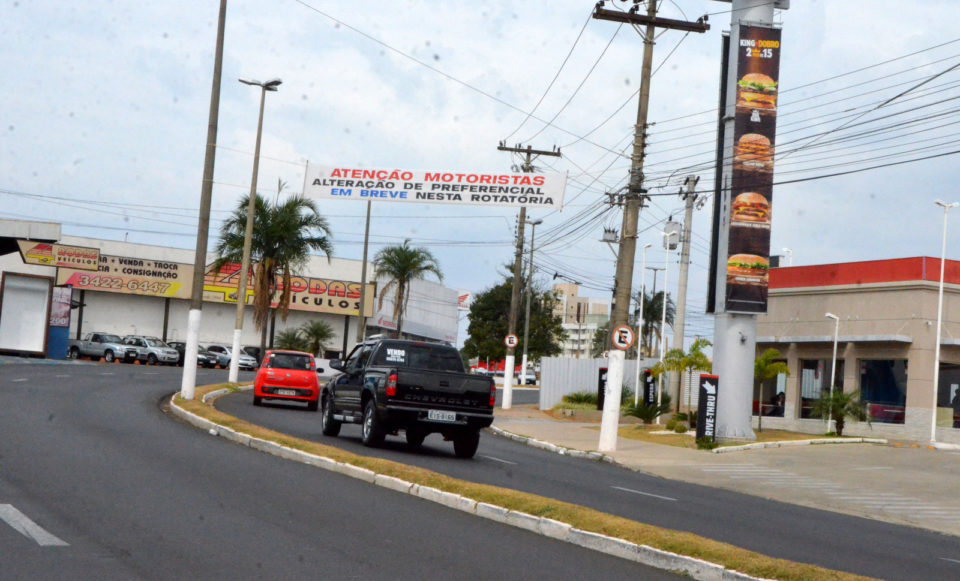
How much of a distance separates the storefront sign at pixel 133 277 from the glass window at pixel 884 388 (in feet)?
146

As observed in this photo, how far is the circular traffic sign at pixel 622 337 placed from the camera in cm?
2362

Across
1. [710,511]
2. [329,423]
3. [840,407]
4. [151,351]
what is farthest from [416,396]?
[151,351]

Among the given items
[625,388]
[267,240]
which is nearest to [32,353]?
[267,240]

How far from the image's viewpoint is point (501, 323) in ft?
308

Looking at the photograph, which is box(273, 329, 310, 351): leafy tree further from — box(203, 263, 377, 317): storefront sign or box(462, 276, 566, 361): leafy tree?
box(462, 276, 566, 361): leafy tree

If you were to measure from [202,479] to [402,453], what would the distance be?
666 cm

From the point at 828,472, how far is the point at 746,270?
8.48 metres

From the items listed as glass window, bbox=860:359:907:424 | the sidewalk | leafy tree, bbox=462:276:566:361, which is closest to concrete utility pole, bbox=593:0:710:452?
the sidewalk

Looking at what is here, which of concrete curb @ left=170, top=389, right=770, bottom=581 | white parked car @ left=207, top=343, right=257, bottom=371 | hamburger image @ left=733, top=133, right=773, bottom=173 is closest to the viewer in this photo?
concrete curb @ left=170, top=389, right=770, bottom=581

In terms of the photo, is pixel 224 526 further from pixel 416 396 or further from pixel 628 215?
pixel 628 215

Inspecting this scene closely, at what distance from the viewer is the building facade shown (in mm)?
34625

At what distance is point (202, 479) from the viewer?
12164 mm

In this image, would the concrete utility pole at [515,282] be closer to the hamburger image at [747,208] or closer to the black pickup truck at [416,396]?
the hamburger image at [747,208]

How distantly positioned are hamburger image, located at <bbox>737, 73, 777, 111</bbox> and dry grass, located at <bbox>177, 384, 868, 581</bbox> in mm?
18773
